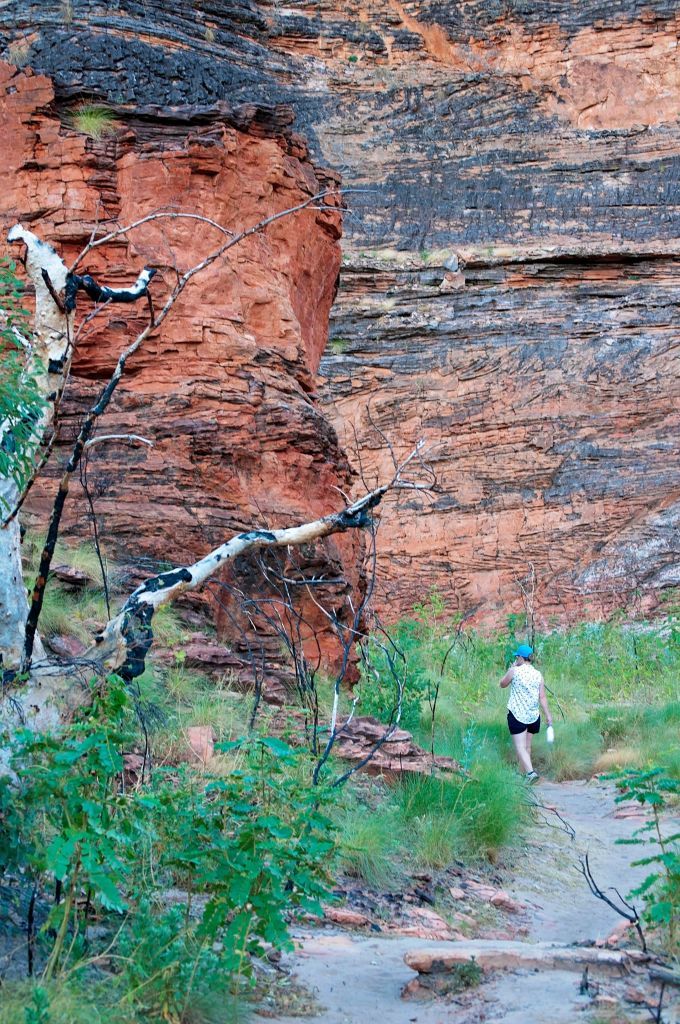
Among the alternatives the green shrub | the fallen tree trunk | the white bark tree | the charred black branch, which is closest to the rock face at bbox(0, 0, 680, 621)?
the green shrub

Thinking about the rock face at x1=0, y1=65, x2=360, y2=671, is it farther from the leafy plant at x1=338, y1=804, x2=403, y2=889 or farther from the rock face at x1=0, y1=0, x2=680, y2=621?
the rock face at x1=0, y1=0, x2=680, y2=621

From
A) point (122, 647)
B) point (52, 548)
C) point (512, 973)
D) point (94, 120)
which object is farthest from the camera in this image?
point (94, 120)

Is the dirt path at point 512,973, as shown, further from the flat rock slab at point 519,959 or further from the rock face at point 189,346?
the rock face at point 189,346

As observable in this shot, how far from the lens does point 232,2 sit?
24641mm

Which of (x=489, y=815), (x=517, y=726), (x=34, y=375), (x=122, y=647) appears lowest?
(x=489, y=815)

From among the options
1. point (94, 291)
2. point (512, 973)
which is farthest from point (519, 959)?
point (94, 291)

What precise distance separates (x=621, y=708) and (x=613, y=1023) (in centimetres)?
891

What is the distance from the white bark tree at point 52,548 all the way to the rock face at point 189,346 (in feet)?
11.1

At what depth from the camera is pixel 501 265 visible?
81.6ft

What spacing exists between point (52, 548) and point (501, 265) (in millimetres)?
21616

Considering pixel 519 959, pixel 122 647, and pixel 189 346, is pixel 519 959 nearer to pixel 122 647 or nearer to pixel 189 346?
pixel 122 647

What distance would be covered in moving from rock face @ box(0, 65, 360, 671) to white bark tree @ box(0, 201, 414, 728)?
339 cm

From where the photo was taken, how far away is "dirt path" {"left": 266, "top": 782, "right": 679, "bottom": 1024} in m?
3.82

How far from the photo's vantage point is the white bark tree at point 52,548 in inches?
179
